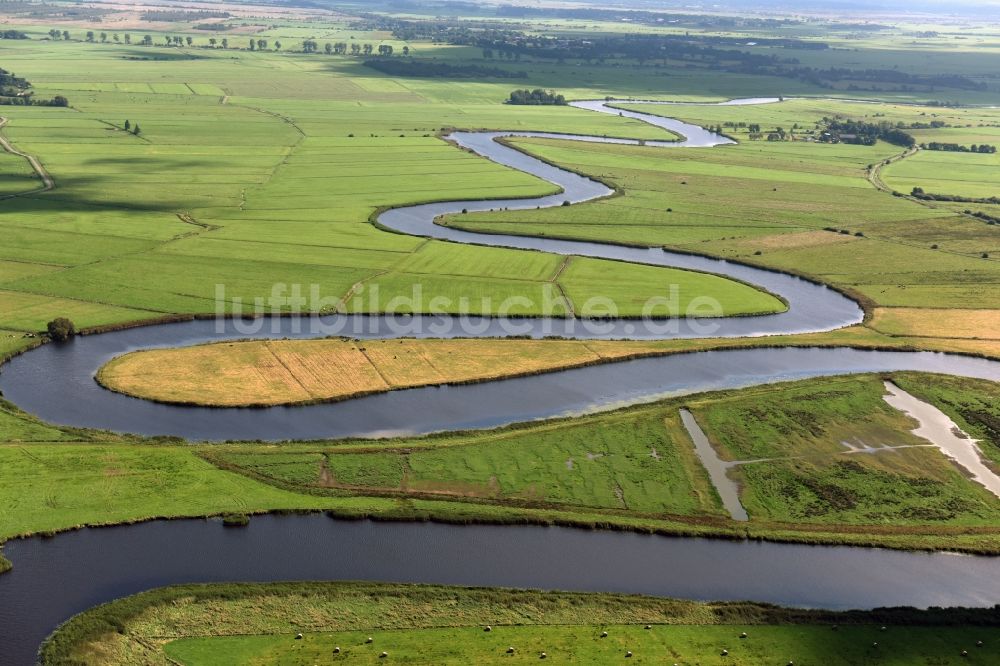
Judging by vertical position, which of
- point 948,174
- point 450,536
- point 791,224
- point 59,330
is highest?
point 948,174

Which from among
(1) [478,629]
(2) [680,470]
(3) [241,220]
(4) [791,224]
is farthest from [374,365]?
(4) [791,224]

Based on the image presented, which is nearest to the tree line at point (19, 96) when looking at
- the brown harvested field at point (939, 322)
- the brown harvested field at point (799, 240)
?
the brown harvested field at point (799, 240)

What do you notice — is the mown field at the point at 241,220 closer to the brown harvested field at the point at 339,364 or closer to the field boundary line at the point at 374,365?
the brown harvested field at the point at 339,364

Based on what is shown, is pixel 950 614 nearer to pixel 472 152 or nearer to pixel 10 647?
pixel 10 647

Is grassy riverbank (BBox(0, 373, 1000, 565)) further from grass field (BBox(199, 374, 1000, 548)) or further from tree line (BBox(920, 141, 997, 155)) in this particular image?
tree line (BBox(920, 141, 997, 155))

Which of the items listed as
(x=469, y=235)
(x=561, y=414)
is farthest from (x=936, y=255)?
(x=561, y=414)

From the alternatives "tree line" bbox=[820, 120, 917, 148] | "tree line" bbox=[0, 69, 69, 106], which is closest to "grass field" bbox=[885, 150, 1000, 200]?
"tree line" bbox=[820, 120, 917, 148]

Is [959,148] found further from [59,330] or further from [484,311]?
[59,330]
